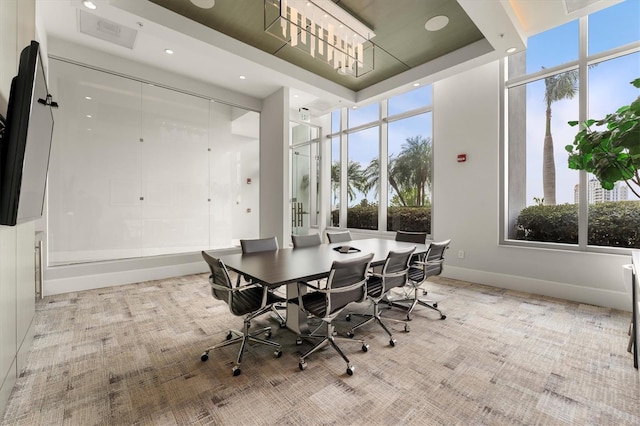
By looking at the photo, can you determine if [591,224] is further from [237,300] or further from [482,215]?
[237,300]

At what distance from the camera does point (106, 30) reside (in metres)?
3.84

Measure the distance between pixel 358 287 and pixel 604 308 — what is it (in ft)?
11.9

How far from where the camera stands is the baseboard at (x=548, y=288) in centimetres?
363

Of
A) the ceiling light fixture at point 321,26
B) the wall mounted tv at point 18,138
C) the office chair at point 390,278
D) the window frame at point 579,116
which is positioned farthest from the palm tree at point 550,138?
the wall mounted tv at point 18,138

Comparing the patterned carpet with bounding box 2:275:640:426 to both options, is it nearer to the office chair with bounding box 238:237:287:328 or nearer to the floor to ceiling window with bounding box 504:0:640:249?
the office chair with bounding box 238:237:287:328

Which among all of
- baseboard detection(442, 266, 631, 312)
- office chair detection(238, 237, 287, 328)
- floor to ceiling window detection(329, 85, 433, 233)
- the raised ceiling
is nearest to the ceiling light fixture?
the raised ceiling

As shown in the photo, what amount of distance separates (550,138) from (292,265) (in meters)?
4.47

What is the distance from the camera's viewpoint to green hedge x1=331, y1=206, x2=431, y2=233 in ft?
19.0

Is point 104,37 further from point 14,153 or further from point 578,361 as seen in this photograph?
point 578,361

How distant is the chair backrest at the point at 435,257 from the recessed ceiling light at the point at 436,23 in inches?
115

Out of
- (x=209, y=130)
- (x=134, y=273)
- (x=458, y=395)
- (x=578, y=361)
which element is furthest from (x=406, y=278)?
(x=209, y=130)

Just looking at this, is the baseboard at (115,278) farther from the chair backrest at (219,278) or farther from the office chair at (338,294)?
the office chair at (338,294)

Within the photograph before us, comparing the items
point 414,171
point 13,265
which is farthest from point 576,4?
point 13,265

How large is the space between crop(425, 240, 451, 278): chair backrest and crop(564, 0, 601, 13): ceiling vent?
3.15 metres
